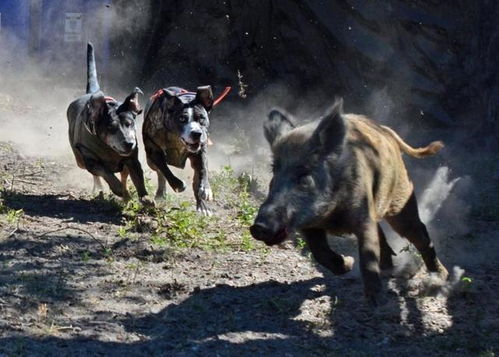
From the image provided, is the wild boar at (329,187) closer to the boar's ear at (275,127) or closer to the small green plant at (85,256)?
the boar's ear at (275,127)

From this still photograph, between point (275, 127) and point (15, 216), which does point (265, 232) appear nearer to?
point (275, 127)

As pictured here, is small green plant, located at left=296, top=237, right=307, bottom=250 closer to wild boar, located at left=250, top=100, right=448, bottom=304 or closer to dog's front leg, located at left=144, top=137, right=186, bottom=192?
wild boar, located at left=250, top=100, right=448, bottom=304

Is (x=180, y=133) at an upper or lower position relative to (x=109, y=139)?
upper

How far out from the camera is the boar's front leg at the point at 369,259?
6133mm

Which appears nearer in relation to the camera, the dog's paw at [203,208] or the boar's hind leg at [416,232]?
the boar's hind leg at [416,232]

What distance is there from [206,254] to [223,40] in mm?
7126

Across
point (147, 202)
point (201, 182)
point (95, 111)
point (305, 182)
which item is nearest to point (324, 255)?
point (305, 182)

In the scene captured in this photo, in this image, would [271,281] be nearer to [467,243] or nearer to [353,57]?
[467,243]

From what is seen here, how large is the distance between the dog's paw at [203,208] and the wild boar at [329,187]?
2.51 m

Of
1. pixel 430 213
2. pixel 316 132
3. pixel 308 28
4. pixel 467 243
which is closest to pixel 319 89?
pixel 308 28

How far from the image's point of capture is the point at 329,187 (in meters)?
6.33

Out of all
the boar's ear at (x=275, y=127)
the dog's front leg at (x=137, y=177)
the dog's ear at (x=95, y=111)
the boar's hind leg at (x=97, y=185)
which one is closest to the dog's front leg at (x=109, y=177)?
the dog's front leg at (x=137, y=177)

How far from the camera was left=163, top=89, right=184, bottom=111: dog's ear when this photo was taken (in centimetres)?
935

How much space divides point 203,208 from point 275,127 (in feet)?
8.82
